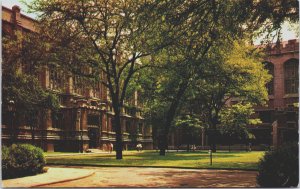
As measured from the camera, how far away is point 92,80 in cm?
3381

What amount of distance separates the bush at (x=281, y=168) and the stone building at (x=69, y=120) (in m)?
23.0

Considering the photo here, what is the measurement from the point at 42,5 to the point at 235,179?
18108 mm

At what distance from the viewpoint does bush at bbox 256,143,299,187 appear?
10.6 m

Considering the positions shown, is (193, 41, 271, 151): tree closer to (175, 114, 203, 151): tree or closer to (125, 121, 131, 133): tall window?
(175, 114, 203, 151): tree

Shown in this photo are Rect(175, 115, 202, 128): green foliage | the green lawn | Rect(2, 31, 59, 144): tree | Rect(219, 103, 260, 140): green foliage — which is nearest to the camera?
the green lawn

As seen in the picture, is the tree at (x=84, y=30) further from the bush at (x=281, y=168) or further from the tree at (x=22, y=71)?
the bush at (x=281, y=168)

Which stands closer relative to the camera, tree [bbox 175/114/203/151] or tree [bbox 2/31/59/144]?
tree [bbox 2/31/59/144]

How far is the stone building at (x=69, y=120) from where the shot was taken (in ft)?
134

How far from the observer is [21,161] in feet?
52.0

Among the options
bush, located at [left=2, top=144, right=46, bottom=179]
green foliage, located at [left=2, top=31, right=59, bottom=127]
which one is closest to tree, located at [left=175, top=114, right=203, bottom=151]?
green foliage, located at [left=2, top=31, right=59, bottom=127]

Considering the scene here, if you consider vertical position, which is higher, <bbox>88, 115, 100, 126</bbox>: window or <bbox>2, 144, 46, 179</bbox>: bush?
<bbox>88, 115, 100, 126</bbox>: window

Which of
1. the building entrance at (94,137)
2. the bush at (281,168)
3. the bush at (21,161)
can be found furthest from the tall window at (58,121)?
the bush at (281,168)

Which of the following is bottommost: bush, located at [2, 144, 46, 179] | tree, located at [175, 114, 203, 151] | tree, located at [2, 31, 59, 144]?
bush, located at [2, 144, 46, 179]

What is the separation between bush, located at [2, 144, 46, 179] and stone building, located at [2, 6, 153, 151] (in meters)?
16.3
